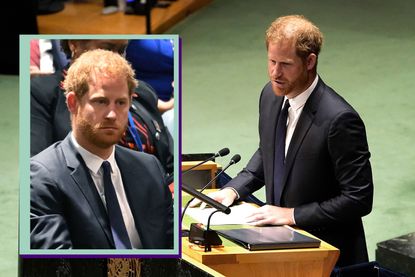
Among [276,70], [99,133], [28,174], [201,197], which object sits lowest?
[201,197]

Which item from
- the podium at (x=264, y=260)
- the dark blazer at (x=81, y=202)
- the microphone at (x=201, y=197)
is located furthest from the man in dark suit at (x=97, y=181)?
the podium at (x=264, y=260)

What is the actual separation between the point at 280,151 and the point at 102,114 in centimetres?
164

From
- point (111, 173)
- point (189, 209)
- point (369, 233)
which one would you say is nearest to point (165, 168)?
point (111, 173)

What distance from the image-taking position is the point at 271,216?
393cm

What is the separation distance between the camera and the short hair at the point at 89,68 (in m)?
2.68

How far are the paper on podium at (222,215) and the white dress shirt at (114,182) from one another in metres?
1.16

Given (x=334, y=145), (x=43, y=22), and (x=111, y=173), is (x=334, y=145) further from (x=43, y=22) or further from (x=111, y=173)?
(x=43, y=22)

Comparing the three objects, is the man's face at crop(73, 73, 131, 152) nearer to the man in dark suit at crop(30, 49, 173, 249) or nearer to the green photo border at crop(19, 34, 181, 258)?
the man in dark suit at crop(30, 49, 173, 249)

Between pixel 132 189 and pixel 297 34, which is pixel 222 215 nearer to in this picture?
pixel 297 34

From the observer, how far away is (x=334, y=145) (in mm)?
4004

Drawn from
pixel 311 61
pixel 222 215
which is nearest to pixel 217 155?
pixel 222 215

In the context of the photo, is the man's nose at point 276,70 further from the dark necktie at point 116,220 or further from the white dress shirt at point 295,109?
the dark necktie at point 116,220

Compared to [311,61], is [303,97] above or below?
below

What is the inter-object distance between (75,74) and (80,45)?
8 centimetres
